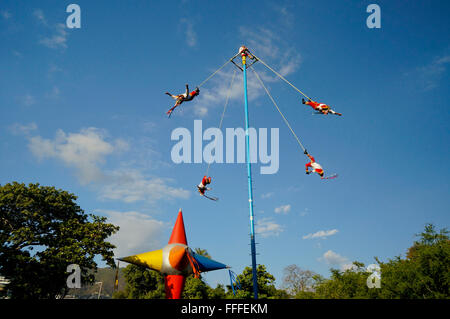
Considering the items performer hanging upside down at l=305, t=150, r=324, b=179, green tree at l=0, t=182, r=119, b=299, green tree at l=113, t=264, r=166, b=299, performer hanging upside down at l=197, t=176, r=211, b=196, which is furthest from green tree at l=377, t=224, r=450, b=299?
green tree at l=113, t=264, r=166, b=299

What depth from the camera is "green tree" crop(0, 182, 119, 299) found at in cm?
1966

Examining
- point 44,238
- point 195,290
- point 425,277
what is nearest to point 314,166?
point 425,277

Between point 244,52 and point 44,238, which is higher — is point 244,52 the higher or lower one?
the higher one

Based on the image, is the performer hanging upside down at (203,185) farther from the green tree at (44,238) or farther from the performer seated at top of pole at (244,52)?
the green tree at (44,238)

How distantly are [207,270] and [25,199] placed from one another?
62.6 ft

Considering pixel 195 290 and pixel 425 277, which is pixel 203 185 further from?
pixel 195 290

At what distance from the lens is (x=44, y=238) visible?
21578 millimetres

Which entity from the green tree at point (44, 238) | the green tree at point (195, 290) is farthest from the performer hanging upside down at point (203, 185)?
the green tree at point (195, 290)

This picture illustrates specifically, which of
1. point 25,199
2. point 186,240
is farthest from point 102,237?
point 186,240

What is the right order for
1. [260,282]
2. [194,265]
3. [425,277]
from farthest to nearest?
[260,282] < [425,277] < [194,265]

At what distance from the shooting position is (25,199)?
840 inches

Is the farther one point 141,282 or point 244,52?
point 141,282
